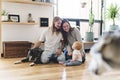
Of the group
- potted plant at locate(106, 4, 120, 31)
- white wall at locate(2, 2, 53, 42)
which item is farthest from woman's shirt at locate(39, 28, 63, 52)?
potted plant at locate(106, 4, 120, 31)

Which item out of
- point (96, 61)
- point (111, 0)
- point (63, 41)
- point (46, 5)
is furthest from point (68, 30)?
point (96, 61)

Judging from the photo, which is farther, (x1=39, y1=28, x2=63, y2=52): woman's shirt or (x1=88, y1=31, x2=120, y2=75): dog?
(x1=39, y1=28, x2=63, y2=52): woman's shirt

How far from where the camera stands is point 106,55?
0.59 m

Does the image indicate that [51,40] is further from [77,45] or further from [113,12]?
[113,12]

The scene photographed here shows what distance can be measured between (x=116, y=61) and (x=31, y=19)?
4.69 meters

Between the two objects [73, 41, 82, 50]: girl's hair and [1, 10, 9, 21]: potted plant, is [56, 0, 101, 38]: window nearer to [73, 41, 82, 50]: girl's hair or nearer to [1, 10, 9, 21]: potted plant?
[1, 10, 9, 21]: potted plant

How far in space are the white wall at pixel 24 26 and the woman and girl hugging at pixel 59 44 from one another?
3.02 ft

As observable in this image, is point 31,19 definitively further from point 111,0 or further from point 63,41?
point 111,0

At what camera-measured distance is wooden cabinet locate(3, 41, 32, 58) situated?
4.78 m

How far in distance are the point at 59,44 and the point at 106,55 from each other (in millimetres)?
3800

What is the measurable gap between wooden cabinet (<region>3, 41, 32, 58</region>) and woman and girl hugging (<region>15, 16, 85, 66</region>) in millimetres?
571

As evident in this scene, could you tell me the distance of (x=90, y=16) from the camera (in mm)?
5852

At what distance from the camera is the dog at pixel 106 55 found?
590mm

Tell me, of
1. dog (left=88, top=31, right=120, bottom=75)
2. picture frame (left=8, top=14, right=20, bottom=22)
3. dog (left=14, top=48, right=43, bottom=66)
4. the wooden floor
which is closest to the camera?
dog (left=88, top=31, right=120, bottom=75)
